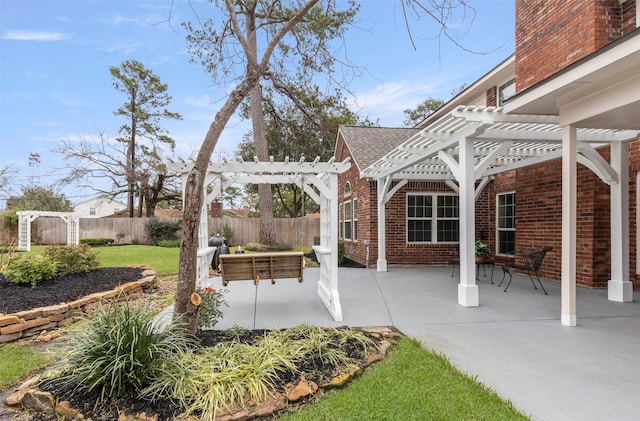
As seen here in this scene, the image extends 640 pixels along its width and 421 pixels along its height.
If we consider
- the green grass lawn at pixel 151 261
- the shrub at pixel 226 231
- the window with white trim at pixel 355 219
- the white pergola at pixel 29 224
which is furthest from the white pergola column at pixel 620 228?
the white pergola at pixel 29 224

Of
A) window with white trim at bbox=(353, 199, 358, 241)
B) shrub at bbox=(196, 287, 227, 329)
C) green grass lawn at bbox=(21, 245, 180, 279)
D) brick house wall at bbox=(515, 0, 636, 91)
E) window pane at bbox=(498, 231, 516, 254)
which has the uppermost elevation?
brick house wall at bbox=(515, 0, 636, 91)

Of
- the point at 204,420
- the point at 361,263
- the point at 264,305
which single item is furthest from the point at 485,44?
the point at 361,263

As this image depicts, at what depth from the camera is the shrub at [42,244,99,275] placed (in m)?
6.59

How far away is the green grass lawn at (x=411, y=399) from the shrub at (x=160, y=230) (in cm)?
1695

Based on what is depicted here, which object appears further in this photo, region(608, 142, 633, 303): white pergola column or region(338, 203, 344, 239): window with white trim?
region(338, 203, 344, 239): window with white trim

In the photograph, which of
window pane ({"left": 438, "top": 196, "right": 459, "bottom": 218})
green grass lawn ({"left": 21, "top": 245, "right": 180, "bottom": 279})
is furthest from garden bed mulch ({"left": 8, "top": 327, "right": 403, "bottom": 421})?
window pane ({"left": 438, "top": 196, "right": 459, "bottom": 218})

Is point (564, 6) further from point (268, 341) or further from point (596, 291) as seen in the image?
point (268, 341)

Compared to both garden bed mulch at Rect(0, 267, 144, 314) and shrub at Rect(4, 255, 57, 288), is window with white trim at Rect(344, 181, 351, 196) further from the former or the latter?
shrub at Rect(4, 255, 57, 288)

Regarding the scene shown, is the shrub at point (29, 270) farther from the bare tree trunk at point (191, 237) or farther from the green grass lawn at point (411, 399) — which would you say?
the green grass lawn at point (411, 399)

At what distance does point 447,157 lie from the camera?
5.99 m

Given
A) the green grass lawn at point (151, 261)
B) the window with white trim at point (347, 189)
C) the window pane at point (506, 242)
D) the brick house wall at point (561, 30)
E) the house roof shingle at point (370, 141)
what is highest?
the brick house wall at point (561, 30)

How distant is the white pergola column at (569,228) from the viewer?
448cm

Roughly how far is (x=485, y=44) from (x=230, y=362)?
14.0 ft

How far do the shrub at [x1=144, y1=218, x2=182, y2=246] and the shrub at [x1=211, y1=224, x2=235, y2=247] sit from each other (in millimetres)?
2220
